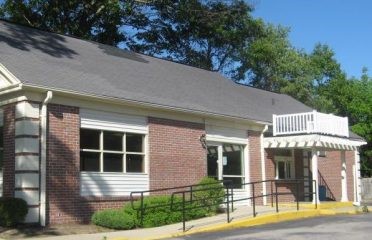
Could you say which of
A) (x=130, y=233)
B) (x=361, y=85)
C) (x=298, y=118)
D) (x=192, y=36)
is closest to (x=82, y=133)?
(x=130, y=233)

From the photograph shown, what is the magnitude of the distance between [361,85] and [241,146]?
31.4 metres

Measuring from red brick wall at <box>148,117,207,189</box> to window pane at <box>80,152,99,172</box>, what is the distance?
227 centimetres

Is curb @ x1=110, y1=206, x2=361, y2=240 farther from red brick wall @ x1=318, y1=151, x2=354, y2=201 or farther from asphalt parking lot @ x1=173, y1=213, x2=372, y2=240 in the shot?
red brick wall @ x1=318, y1=151, x2=354, y2=201

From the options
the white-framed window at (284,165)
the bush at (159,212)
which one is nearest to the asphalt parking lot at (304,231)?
the bush at (159,212)

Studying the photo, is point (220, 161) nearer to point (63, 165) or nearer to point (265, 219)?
point (265, 219)

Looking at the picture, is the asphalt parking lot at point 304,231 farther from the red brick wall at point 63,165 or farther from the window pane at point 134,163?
the window pane at point 134,163

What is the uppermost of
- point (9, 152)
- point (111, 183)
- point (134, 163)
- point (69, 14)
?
point (69, 14)

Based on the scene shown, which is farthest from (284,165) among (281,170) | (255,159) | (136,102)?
(136,102)

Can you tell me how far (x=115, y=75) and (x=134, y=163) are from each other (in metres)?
3.46

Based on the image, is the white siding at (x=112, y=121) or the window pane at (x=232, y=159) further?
the window pane at (x=232, y=159)

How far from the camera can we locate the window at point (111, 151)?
1831 cm

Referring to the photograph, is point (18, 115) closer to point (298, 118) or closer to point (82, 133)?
point (82, 133)

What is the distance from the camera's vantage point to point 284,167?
1080 inches

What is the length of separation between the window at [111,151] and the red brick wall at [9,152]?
2.06 metres
